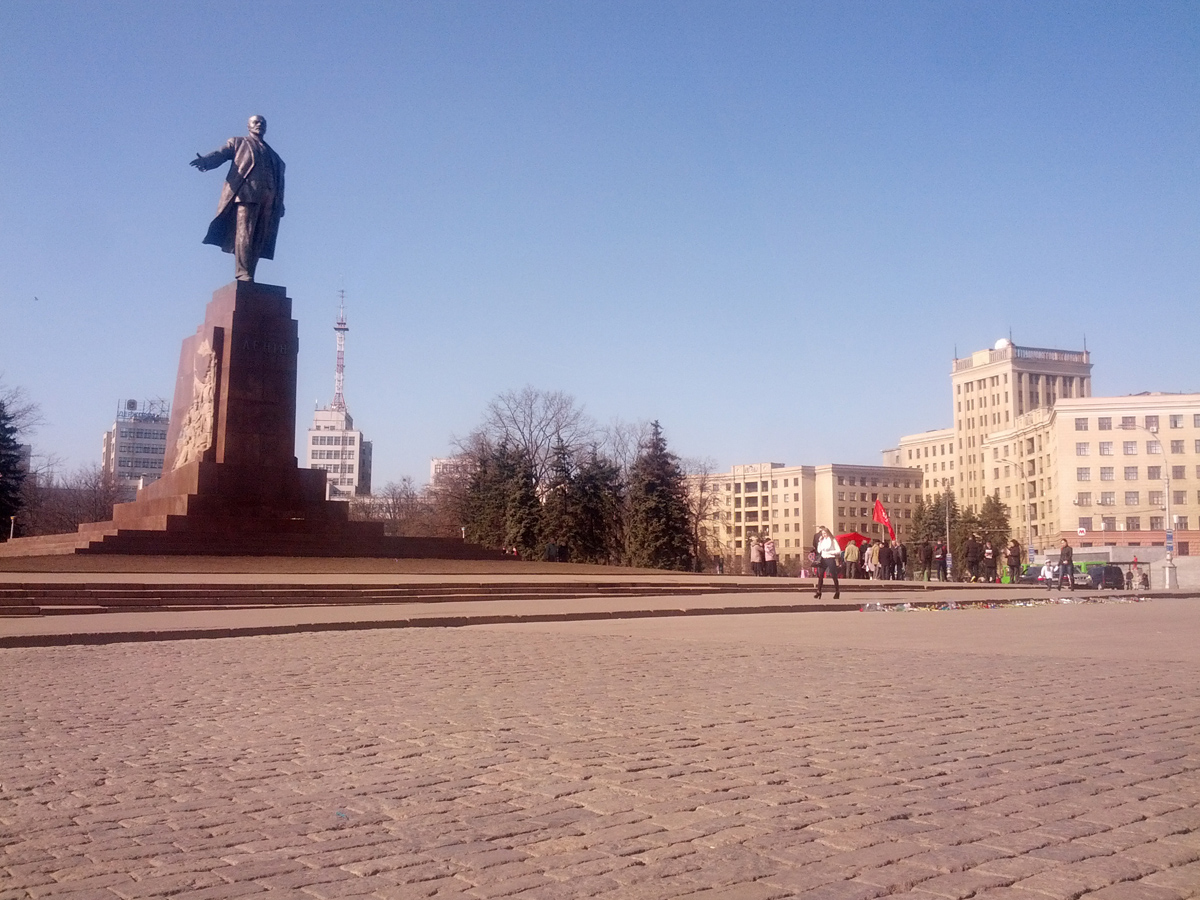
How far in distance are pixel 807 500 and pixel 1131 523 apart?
58.2 metres

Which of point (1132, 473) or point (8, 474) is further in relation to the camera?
point (1132, 473)

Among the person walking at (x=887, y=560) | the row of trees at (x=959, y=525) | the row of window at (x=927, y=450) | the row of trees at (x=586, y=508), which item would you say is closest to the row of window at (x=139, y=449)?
the row of window at (x=927, y=450)

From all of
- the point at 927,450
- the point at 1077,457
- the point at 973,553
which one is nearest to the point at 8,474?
the point at 973,553

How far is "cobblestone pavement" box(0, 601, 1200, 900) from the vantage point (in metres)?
3.35

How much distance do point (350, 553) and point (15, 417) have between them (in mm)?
28611

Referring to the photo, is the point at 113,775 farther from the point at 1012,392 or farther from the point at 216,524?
the point at 1012,392

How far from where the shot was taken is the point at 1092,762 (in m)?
4.95

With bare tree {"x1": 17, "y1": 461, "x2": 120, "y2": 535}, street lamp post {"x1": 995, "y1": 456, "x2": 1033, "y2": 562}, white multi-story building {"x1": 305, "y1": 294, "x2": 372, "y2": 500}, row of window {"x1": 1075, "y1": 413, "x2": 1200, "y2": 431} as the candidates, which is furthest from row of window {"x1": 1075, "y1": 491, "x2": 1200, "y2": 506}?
white multi-story building {"x1": 305, "y1": 294, "x2": 372, "y2": 500}

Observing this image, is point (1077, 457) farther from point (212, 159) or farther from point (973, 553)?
point (212, 159)

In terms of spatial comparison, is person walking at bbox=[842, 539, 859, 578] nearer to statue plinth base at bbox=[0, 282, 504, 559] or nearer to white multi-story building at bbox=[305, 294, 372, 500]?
statue plinth base at bbox=[0, 282, 504, 559]

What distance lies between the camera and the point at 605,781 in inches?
182

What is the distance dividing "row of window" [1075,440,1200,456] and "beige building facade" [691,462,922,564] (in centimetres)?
4805

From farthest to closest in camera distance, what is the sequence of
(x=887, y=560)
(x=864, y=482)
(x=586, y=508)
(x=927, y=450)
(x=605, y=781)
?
(x=927, y=450) < (x=864, y=482) < (x=586, y=508) < (x=887, y=560) < (x=605, y=781)

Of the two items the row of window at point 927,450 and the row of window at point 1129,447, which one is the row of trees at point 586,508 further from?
the row of window at point 927,450
